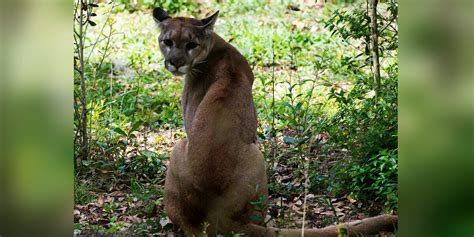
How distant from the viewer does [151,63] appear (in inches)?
433

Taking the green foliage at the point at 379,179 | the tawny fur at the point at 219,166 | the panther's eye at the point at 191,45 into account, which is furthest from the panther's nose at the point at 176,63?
the green foliage at the point at 379,179

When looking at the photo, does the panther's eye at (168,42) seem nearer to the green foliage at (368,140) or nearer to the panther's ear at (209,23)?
the panther's ear at (209,23)

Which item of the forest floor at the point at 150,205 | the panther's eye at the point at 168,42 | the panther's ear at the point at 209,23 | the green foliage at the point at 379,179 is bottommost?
the forest floor at the point at 150,205

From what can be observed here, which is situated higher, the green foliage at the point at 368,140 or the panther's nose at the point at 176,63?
the panther's nose at the point at 176,63

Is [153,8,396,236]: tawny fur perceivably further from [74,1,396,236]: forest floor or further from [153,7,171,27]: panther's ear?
[153,7,171,27]: panther's ear

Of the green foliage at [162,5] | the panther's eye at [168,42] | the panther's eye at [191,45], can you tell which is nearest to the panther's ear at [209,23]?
the panther's eye at [191,45]

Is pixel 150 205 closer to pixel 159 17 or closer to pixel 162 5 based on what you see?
pixel 159 17

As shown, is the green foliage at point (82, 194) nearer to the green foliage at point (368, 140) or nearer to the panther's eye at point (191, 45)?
the panther's eye at point (191, 45)

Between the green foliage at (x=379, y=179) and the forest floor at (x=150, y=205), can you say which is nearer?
the green foliage at (x=379, y=179)

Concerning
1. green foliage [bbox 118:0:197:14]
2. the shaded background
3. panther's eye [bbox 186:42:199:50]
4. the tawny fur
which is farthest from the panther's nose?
green foliage [bbox 118:0:197:14]
